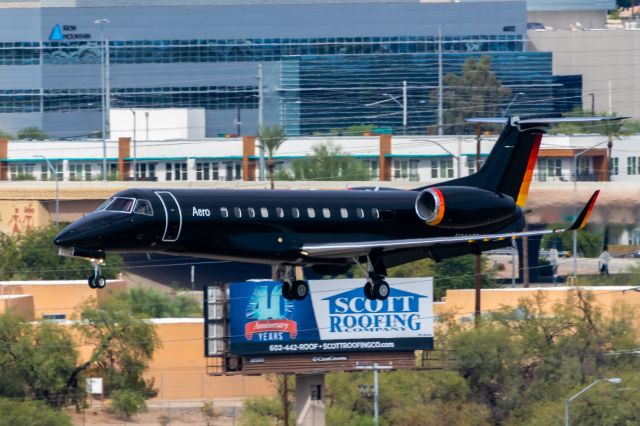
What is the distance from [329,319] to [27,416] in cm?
1416

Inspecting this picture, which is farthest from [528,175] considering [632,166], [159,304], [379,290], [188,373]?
[632,166]

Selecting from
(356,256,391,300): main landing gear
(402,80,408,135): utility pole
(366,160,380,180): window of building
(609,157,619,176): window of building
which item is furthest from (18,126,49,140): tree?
(356,256,391,300): main landing gear

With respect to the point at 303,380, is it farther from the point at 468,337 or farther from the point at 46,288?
the point at 46,288

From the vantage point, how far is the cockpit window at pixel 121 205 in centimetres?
3903

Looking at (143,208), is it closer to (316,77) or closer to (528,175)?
(528,175)

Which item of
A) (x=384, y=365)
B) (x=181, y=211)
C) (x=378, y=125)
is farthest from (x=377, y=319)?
(x=378, y=125)

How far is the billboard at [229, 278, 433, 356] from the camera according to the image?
195ft

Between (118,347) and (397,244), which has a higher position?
(397,244)

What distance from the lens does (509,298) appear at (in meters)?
77.3

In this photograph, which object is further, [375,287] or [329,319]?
[329,319]

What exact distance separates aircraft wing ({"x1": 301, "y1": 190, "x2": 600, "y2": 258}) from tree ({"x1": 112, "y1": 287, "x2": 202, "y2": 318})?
39.4 metres

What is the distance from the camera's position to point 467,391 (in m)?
70.3

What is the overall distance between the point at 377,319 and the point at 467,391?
10634 millimetres

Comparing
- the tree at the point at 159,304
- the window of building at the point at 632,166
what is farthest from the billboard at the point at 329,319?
the window of building at the point at 632,166
